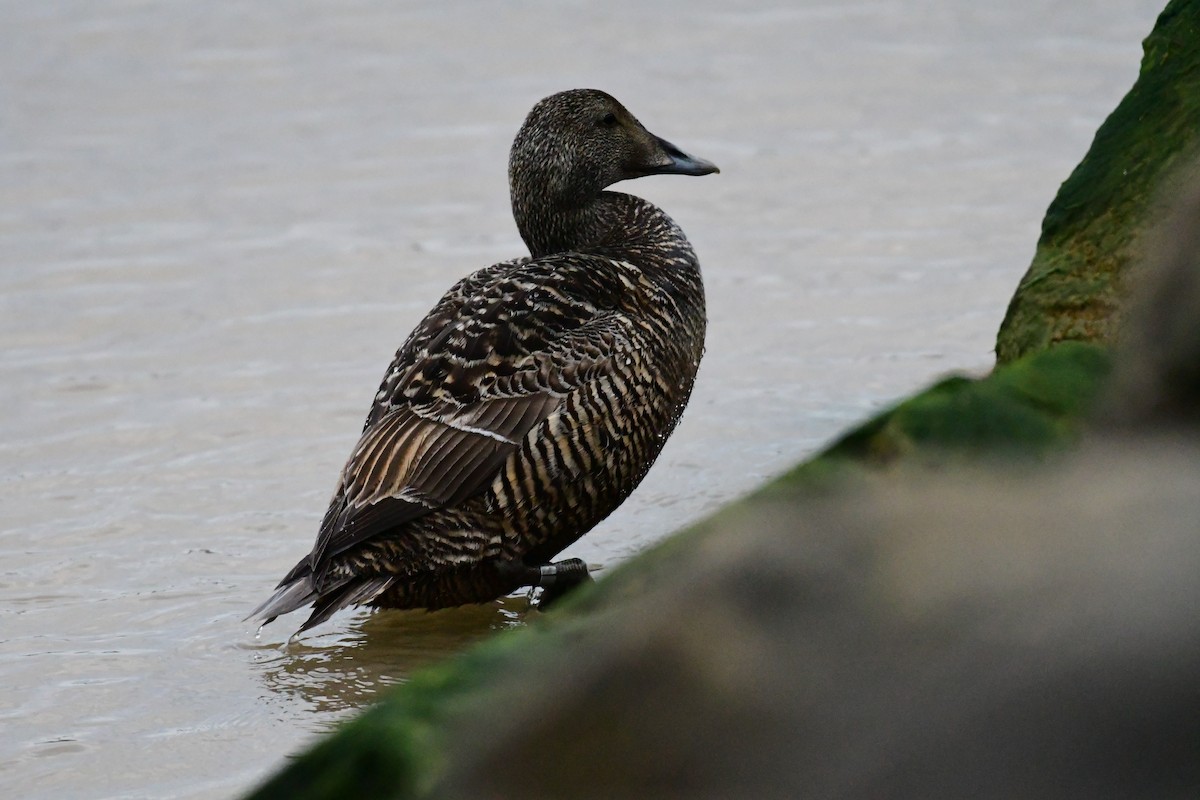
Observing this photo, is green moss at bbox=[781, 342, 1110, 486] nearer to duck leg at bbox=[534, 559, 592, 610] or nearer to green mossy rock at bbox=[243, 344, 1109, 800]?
green mossy rock at bbox=[243, 344, 1109, 800]

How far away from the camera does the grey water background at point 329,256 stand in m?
5.39

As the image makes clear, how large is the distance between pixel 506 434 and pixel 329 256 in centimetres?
413

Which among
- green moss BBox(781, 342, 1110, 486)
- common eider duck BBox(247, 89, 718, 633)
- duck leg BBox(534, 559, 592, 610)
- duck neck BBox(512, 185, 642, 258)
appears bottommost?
duck leg BBox(534, 559, 592, 610)

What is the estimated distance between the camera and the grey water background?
5.39 metres

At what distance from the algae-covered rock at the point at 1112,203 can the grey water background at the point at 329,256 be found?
1512 mm

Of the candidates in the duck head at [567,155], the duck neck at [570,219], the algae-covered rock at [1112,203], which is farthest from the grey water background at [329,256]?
the algae-covered rock at [1112,203]

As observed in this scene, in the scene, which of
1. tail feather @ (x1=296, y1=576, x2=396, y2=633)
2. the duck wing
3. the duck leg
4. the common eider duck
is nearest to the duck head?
the common eider duck

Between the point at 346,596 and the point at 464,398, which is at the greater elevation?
the point at 464,398

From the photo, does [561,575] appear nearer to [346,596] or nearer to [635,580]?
[346,596]

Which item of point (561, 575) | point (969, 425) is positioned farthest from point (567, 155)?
point (969, 425)

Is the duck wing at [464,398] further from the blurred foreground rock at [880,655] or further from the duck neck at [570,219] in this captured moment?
the blurred foreground rock at [880,655]

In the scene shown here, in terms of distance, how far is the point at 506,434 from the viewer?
5191mm

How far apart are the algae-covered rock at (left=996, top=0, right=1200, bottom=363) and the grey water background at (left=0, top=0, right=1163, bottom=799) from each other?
151cm

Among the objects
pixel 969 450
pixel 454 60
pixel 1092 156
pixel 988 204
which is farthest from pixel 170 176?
pixel 969 450
